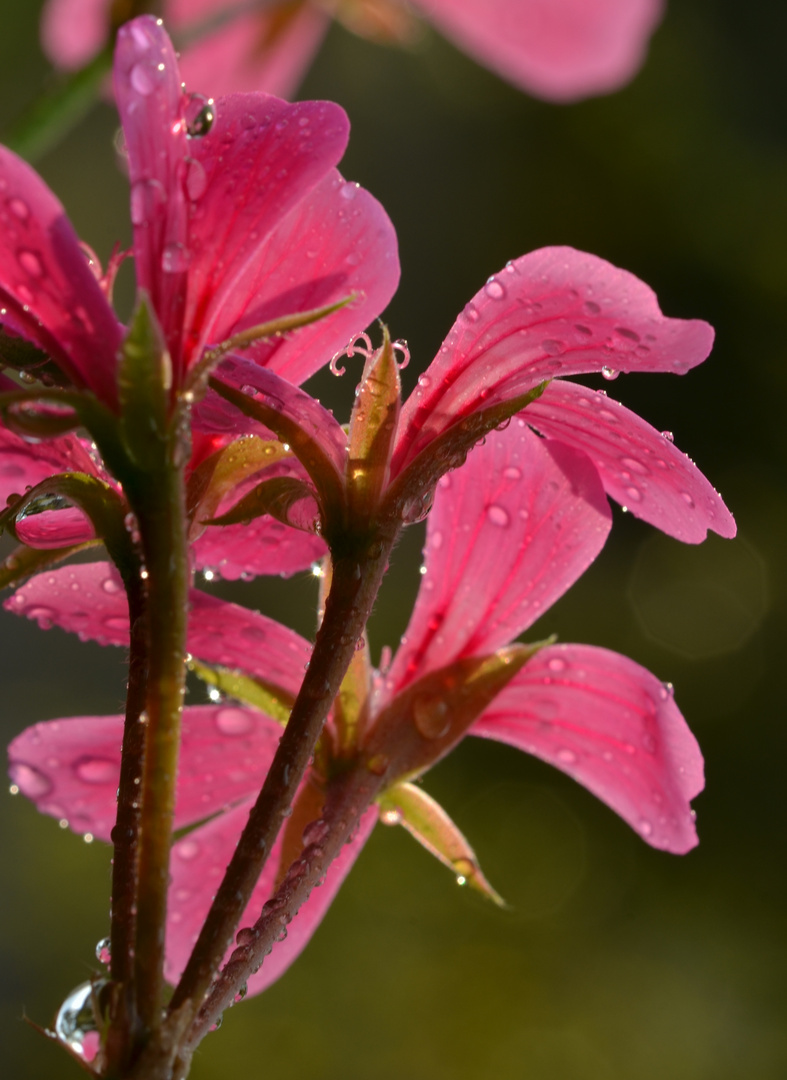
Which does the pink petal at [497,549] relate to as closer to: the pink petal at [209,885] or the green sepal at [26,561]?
the pink petal at [209,885]

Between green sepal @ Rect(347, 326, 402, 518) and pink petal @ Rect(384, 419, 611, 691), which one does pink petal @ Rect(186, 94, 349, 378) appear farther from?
Result: pink petal @ Rect(384, 419, 611, 691)

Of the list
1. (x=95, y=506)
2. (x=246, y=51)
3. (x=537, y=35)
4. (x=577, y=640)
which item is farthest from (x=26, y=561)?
(x=577, y=640)

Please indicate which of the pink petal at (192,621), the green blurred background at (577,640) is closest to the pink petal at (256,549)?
the pink petal at (192,621)

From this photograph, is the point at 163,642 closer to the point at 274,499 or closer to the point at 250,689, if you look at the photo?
the point at 274,499

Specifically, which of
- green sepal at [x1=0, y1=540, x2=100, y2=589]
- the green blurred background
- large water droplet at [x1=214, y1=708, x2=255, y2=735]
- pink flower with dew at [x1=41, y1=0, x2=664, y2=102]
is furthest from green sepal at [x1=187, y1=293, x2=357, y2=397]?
the green blurred background

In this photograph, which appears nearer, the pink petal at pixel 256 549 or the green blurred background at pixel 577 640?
the pink petal at pixel 256 549

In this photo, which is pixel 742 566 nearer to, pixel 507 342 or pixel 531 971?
pixel 531 971

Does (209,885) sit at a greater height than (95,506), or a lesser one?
lesser
